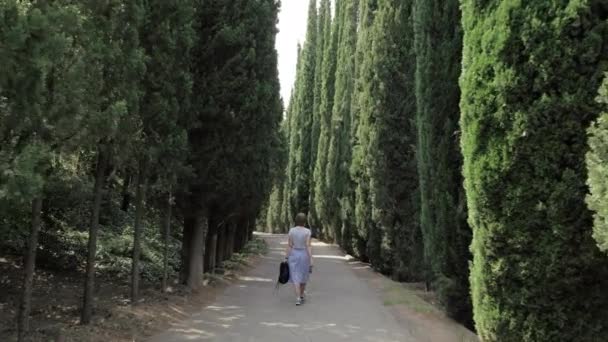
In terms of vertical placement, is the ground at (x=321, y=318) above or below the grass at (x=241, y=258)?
below

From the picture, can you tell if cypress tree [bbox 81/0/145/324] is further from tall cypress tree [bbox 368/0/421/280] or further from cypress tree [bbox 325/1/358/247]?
cypress tree [bbox 325/1/358/247]

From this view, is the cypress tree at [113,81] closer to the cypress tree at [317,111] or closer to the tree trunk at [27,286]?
the tree trunk at [27,286]

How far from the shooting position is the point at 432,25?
999cm

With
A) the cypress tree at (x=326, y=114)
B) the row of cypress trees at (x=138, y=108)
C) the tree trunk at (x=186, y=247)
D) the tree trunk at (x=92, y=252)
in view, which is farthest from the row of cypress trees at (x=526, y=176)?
the cypress tree at (x=326, y=114)

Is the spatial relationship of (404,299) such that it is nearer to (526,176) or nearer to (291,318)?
(291,318)

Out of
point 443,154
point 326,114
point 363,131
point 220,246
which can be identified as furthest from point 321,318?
point 326,114

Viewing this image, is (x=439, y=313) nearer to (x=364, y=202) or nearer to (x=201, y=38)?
(x=201, y=38)

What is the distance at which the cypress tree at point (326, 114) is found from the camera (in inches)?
1318

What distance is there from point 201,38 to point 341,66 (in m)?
18.3

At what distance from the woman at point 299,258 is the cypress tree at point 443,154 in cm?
222

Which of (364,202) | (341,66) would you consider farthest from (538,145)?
(341,66)

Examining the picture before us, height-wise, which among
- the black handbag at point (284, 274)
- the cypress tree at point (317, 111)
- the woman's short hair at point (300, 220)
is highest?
the cypress tree at point (317, 111)

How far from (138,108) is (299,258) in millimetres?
4172

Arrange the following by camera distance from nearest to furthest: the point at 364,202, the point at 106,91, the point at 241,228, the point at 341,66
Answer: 1. the point at 106,91
2. the point at 364,202
3. the point at 241,228
4. the point at 341,66
